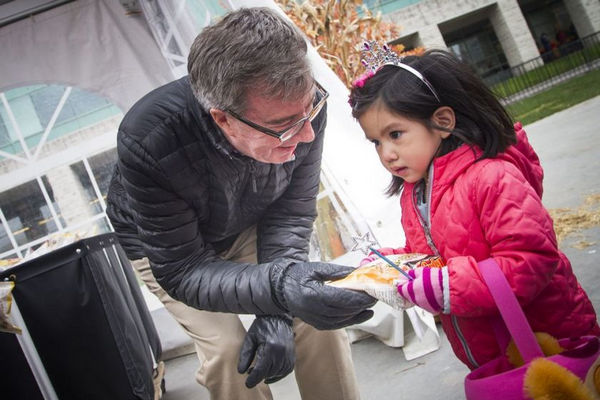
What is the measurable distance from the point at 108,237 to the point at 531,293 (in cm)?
237

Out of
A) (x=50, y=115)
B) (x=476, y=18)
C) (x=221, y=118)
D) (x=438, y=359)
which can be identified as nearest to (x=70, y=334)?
(x=221, y=118)

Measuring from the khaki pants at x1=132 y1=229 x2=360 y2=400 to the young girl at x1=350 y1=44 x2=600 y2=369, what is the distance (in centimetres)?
45

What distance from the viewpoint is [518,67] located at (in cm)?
1617

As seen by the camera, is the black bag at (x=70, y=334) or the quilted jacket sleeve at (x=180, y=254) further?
the black bag at (x=70, y=334)

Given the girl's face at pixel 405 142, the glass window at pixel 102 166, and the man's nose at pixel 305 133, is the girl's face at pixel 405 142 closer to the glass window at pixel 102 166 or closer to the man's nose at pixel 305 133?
the man's nose at pixel 305 133

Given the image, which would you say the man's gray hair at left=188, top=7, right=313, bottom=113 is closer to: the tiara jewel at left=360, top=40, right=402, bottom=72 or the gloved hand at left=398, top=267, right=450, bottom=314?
the tiara jewel at left=360, top=40, right=402, bottom=72

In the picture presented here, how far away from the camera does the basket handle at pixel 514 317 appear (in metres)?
1.09

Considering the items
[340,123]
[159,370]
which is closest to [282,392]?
[159,370]

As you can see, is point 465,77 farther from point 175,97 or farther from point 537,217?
point 175,97

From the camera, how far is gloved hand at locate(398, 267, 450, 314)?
1156mm

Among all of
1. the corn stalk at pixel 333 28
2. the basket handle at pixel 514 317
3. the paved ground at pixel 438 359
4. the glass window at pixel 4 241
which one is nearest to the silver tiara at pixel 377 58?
the basket handle at pixel 514 317

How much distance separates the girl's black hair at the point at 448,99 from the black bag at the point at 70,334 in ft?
5.29

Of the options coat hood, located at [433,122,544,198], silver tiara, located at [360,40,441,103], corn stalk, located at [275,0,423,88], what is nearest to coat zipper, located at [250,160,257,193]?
silver tiara, located at [360,40,441,103]

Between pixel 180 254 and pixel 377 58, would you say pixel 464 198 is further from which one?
pixel 180 254
